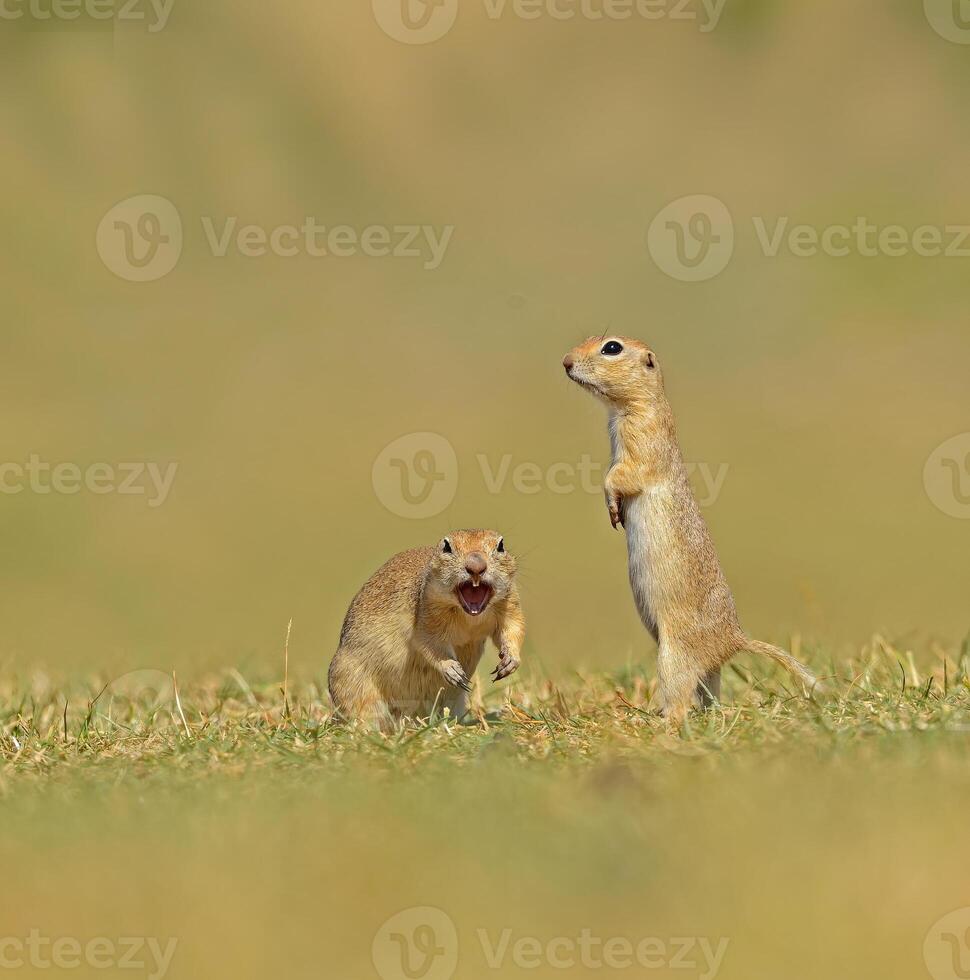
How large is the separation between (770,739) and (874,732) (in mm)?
457

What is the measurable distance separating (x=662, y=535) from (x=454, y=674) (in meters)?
1.35

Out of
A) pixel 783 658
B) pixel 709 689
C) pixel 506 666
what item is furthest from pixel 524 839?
pixel 783 658

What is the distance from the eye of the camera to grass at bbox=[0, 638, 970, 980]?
4988 millimetres

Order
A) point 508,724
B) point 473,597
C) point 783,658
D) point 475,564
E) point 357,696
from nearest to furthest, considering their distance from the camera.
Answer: point 508,724, point 475,564, point 473,597, point 783,658, point 357,696

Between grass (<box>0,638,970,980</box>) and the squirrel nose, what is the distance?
873 mm

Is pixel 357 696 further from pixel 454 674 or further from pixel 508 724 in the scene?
pixel 508 724

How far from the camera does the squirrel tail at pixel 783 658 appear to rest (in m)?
8.65

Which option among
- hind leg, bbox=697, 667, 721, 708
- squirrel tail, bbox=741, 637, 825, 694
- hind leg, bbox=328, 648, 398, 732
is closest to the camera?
hind leg, bbox=697, 667, 721, 708

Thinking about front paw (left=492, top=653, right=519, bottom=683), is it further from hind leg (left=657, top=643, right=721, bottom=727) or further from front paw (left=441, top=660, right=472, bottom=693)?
hind leg (left=657, top=643, right=721, bottom=727)

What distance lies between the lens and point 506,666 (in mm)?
8664

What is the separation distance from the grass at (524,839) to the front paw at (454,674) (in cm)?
62

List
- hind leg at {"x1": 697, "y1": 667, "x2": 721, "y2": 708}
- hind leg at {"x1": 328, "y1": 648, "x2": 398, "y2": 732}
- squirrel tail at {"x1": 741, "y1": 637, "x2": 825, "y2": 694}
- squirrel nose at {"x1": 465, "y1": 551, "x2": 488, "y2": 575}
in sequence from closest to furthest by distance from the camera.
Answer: squirrel nose at {"x1": 465, "y1": 551, "x2": 488, "y2": 575}
hind leg at {"x1": 697, "y1": 667, "x2": 721, "y2": 708}
squirrel tail at {"x1": 741, "y1": 637, "x2": 825, "y2": 694}
hind leg at {"x1": 328, "y1": 648, "x2": 398, "y2": 732}

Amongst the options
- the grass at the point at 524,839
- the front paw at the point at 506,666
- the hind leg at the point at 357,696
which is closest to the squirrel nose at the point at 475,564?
the front paw at the point at 506,666

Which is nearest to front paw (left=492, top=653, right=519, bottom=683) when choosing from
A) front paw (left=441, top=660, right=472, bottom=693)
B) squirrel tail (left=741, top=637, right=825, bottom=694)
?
front paw (left=441, top=660, right=472, bottom=693)
